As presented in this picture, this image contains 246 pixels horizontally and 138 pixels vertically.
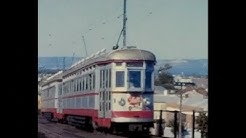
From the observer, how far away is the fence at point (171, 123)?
518cm

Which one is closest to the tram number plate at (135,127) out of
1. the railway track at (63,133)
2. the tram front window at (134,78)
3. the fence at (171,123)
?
the railway track at (63,133)

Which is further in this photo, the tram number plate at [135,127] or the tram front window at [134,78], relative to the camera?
the tram front window at [134,78]

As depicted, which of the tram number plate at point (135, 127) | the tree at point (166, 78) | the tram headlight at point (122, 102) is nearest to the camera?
the tree at point (166, 78)

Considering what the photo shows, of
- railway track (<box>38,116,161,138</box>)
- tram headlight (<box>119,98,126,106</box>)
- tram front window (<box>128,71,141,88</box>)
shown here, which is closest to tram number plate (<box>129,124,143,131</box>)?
railway track (<box>38,116,161,138</box>)

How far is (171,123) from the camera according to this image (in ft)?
18.6

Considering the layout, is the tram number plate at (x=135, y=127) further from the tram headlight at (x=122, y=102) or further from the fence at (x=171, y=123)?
the tram headlight at (x=122, y=102)

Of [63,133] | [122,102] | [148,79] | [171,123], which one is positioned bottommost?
[63,133]

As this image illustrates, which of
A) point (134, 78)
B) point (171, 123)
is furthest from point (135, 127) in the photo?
point (134, 78)

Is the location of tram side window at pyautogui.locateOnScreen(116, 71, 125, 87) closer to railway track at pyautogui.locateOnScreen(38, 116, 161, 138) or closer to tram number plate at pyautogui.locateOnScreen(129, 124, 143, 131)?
tram number plate at pyautogui.locateOnScreen(129, 124, 143, 131)

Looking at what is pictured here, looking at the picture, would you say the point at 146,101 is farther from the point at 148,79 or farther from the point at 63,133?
the point at 63,133
